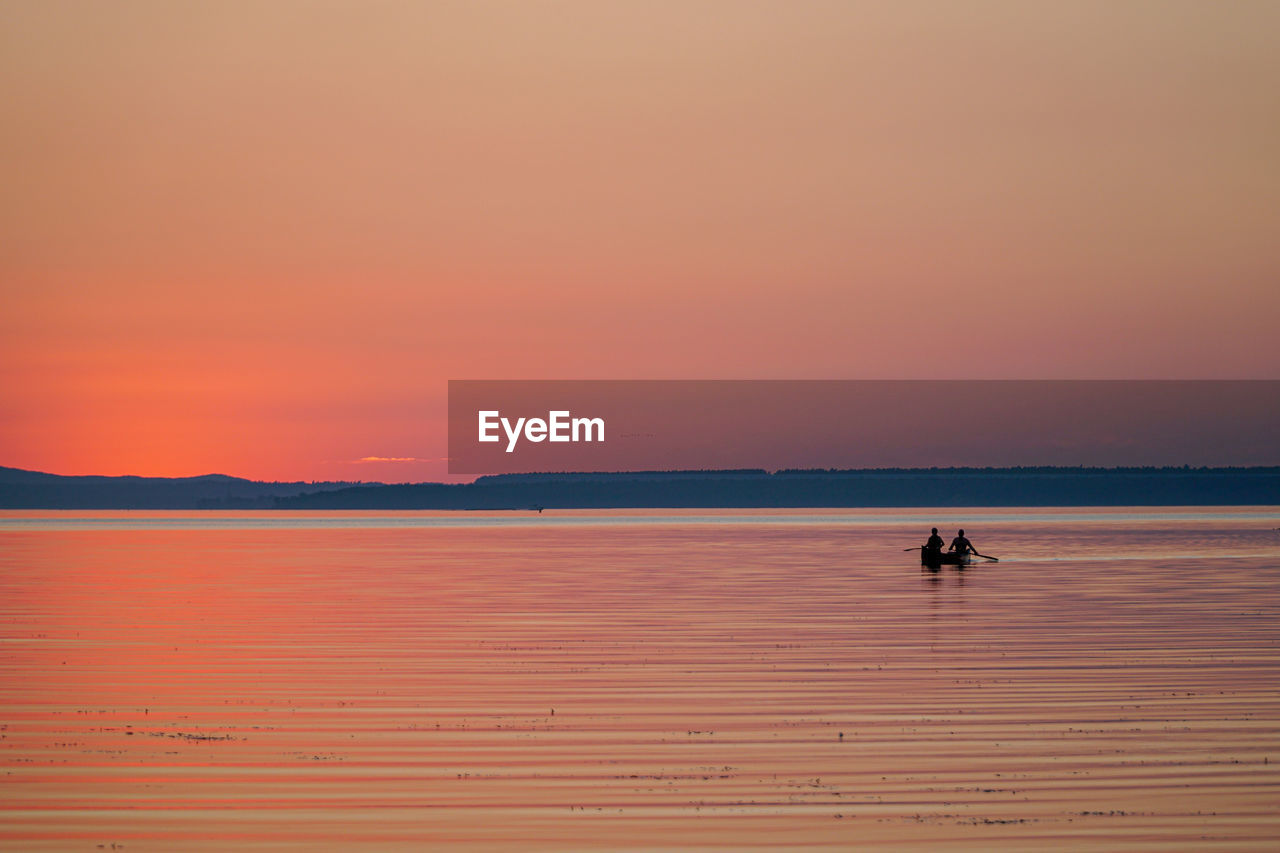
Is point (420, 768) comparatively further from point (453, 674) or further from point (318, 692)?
point (453, 674)

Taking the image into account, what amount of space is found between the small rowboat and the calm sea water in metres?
16.6

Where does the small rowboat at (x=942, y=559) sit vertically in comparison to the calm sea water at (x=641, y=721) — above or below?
above

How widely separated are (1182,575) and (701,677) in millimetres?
35219

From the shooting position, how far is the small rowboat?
2336 inches

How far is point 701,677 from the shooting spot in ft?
79.8

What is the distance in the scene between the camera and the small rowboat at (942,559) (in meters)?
59.3

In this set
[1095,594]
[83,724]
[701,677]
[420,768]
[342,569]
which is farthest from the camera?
[342,569]

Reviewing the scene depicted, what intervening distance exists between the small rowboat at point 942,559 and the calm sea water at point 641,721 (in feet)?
54.3

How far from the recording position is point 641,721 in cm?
1983

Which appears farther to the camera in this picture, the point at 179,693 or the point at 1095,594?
the point at 1095,594

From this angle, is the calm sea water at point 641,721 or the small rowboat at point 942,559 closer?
the calm sea water at point 641,721

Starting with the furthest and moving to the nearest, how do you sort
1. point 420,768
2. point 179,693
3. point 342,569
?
1. point 342,569
2. point 179,693
3. point 420,768

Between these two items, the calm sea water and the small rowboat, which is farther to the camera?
the small rowboat

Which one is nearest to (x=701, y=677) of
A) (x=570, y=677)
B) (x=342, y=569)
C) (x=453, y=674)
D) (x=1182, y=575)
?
(x=570, y=677)
